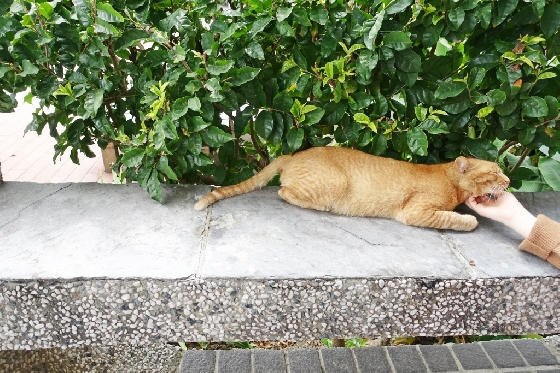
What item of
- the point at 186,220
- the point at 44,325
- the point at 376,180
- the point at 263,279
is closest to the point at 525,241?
the point at 376,180

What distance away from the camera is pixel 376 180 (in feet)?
8.46

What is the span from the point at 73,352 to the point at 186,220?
4.07 feet

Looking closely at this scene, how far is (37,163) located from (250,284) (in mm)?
4562

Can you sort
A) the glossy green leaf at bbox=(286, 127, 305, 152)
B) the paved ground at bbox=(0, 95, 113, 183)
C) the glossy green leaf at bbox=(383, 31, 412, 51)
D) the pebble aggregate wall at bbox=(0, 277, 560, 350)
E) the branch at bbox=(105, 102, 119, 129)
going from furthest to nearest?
the paved ground at bbox=(0, 95, 113, 183) → the branch at bbox=(105, 102, 119, 129) → the glossy green leaf at bbox=(286, 127, 305, 152) → the glossy green leaf at bbox=(383, 31, 412, 51) → the pebble aggregate wall at bbox=(0, 277, 560, 350)

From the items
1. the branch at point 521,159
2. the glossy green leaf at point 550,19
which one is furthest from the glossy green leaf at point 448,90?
the branch at point 521,159

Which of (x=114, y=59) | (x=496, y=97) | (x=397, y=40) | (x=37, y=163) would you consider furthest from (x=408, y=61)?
(x=37, y=163)

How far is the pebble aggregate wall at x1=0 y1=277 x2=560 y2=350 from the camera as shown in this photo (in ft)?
6.64

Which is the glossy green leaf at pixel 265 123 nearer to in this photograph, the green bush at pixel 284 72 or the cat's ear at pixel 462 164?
the green bush at pixel 284 72

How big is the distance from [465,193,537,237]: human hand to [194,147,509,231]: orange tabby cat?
40mm

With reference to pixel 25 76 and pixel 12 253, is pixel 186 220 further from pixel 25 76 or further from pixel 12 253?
pixel 25 76

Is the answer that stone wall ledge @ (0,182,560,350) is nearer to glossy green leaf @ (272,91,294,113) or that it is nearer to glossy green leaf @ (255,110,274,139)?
glossy green leaf @ (255,110,274,139)

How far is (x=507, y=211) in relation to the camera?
8.00 ft

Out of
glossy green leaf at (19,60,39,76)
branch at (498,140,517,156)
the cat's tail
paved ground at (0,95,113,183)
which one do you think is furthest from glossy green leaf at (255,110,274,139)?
paved ground at (0,95,113,183)

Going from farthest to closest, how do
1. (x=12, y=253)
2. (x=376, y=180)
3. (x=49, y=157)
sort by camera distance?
1. (x=49, y=157)
2. (x=376, y=180)
3. (x=12, y=253)
